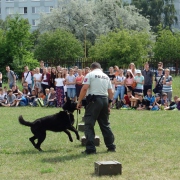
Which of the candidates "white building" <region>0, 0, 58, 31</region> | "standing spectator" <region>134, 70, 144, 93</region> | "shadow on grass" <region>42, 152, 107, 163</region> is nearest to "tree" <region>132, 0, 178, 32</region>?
"white building" <region>0, 0, 58, 31</region>

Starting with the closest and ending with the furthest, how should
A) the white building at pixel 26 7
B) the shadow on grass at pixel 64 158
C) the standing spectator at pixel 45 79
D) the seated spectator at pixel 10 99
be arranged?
1. the shadow on grass at pixel 64 158
2. the standing spectator at pixel 45 79
3. the seated spectator at pixel 10 99
4. the white building at pixel 26 7

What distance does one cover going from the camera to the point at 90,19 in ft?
203

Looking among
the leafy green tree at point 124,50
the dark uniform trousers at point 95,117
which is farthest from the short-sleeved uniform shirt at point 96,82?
the leafy green tree at point 124,50

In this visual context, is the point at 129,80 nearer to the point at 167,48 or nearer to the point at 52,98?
the point at 52,98

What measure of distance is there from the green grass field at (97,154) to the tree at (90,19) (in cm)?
4674

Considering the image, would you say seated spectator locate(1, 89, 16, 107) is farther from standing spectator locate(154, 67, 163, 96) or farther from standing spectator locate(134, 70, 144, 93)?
standing spectator locate(154, 67, 163, 96)

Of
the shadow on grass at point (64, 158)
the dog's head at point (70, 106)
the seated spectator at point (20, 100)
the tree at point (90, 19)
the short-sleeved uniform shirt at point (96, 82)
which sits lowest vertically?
the seated spectator at point (20, 100)

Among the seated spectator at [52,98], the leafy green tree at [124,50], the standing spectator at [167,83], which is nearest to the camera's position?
the standing spectator at [167,83]

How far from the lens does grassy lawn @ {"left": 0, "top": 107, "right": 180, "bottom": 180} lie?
8.44 metres

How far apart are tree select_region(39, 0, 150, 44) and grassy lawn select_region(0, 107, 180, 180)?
46.8 meters

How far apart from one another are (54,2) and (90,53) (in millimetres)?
46961

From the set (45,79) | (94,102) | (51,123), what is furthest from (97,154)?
(45,79)

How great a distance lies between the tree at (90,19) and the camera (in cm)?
6184

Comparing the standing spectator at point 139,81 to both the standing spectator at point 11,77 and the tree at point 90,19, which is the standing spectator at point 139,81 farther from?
the tree at point 90,19
